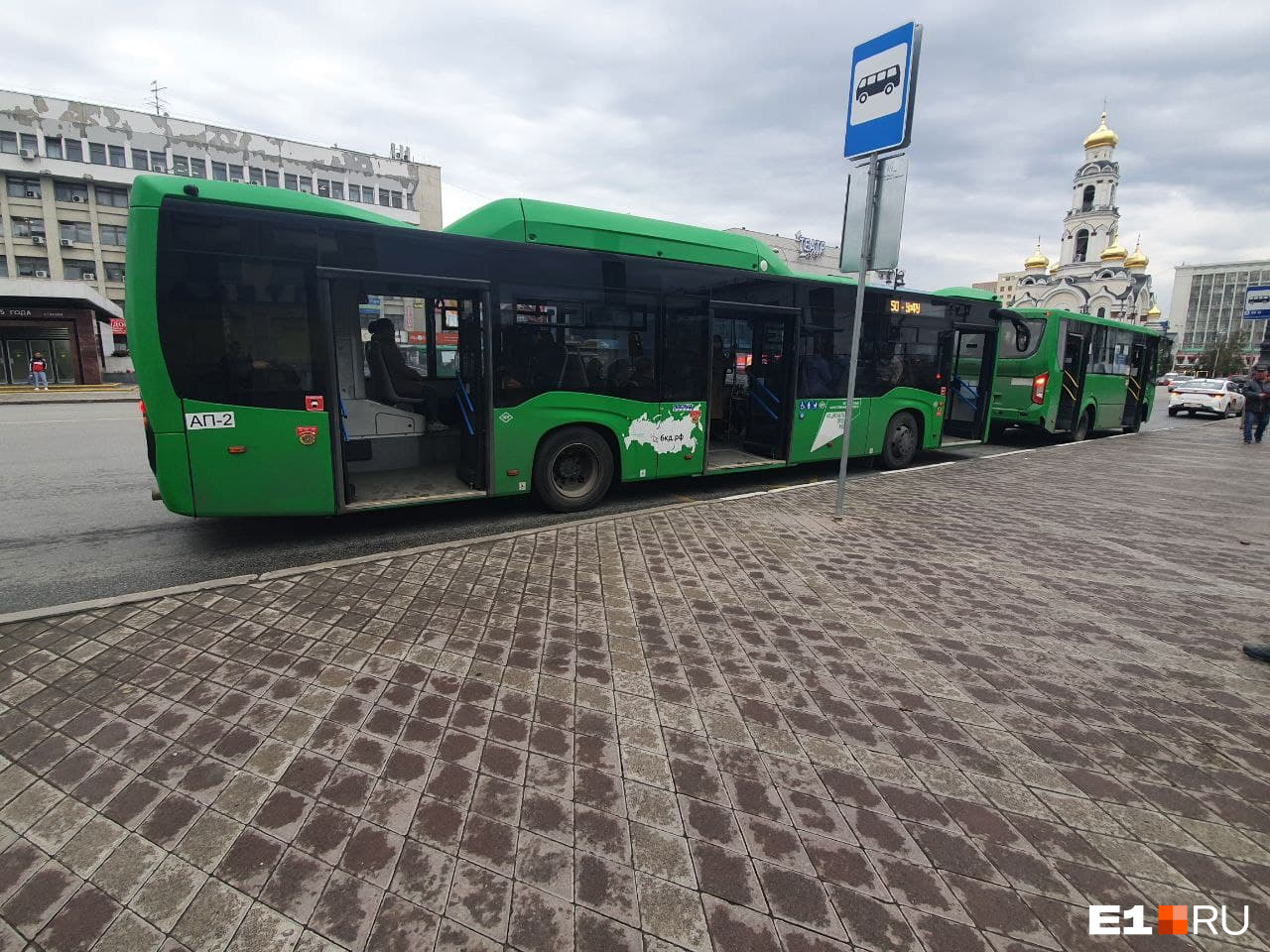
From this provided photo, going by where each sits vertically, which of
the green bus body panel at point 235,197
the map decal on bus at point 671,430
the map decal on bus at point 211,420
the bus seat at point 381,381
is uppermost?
the green bus body panel at point 235,197

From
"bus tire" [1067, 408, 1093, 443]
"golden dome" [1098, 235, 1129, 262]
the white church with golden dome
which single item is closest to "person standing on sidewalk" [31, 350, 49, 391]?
"bus tire" [1067, 408, 1093, 443]

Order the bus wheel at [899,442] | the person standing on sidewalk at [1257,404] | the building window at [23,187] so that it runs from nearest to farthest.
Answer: the bus wheel at [899,442], the person standing on sidewalk at [1257,404], the building window at [23,187]

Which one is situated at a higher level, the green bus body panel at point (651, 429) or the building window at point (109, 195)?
the building window at point (109, 195)

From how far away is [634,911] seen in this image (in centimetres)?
211

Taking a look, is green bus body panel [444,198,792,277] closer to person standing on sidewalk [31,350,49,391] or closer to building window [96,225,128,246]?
person standing on sidewalk [31,350,49,391]

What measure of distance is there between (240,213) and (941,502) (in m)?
8.05

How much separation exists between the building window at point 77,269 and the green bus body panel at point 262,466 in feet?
A: 200

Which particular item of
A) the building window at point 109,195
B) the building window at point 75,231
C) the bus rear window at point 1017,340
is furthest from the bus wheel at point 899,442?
the building window at point 75,231

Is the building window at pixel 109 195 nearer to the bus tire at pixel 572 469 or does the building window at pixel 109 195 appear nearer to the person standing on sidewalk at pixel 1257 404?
the bus tire at pixel 572 469

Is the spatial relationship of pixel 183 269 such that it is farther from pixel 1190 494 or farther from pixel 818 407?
pixel 1190 494

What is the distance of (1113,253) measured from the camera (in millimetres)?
68125

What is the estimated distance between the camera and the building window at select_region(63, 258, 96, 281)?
162 ft

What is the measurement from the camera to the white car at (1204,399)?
26.1 metres

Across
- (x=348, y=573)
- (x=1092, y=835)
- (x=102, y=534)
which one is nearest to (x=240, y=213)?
(x=348, y=573)
